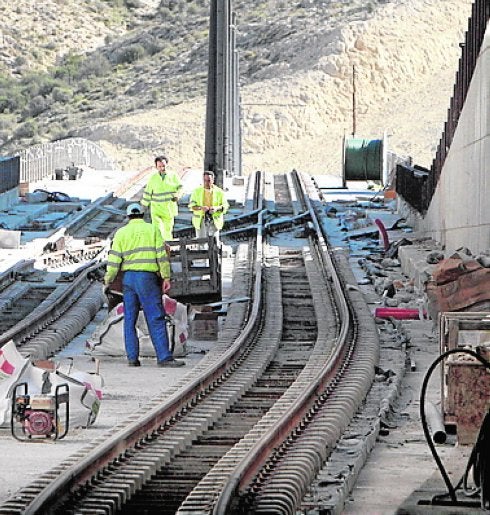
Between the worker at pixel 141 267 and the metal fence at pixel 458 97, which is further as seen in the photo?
the metal fence at pixel 458 97

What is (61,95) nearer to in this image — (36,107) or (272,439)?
(36,107)

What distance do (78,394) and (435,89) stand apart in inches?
4035

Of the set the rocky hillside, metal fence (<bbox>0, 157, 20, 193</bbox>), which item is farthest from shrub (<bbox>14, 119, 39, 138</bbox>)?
metal fence (<bbox>0, 157, 20, 193</bbox>)

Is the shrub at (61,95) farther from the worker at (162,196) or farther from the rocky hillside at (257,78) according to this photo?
the worker at (162,196)

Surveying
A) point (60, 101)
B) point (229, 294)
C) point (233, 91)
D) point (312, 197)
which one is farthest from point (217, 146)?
point (60, 101)

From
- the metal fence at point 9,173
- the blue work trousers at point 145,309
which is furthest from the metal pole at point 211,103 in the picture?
the blue work trousers at point 145,309

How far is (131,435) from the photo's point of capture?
13.2 m

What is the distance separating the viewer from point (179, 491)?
12031 mm

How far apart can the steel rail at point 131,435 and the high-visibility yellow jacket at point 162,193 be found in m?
6.09

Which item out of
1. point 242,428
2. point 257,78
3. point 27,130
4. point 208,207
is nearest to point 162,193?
point 208,207

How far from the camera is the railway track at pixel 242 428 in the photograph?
11258 mm

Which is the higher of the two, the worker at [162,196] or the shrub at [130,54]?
the shrub at [130,54]

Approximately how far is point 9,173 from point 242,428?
32579 mm

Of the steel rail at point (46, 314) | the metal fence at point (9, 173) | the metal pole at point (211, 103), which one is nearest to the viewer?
the steel rail at point (46, 314)
